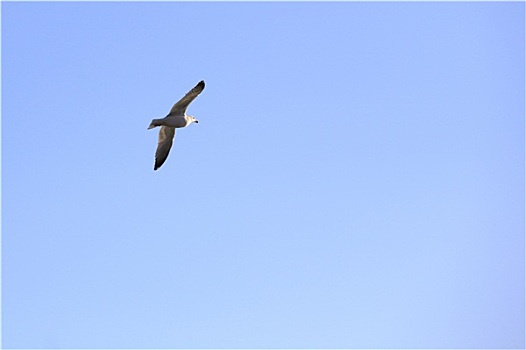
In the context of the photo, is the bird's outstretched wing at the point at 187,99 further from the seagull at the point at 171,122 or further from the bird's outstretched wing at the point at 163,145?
the bird's outstretched wing at the point at 163,145

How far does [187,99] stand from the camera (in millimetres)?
29141

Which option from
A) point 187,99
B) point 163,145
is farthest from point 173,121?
point 163,145

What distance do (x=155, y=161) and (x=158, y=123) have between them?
198cm

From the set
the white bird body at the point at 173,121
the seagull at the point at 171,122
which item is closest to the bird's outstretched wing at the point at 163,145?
the seagull at the point at 171,122

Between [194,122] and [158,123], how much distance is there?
1.55 metres

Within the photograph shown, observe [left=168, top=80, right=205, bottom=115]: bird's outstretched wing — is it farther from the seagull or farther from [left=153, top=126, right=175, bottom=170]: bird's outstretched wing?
[left=153, top=126, right=175, bottom=170]: bird's outstretched wing

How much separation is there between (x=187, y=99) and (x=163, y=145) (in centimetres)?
219

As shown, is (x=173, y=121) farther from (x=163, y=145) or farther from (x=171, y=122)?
(x=163, y=145)

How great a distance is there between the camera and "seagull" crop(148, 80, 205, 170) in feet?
95.3

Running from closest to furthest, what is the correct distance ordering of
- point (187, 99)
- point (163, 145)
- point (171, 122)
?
point (187, 99), point (171, 122), point (163, 145)

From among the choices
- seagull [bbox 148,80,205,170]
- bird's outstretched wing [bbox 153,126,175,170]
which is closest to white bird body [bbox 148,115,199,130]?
seagull [bbox 148,80,205,170]

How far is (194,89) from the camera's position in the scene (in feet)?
95.2

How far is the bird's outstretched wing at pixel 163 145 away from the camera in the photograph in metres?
30.5

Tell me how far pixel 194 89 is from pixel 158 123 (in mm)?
1524
